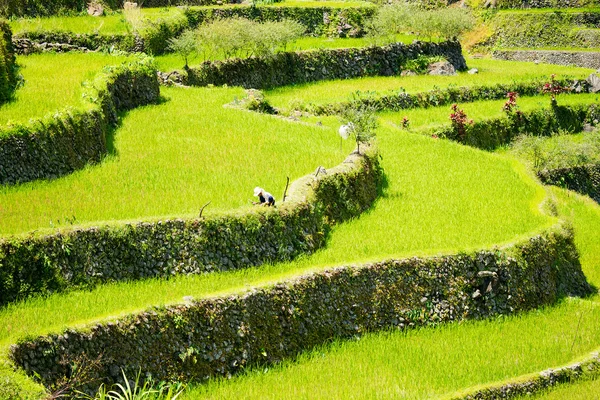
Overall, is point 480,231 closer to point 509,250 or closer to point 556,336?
point 509,250

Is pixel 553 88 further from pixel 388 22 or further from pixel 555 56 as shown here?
pixel 555 56

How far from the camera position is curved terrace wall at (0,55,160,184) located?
21250mm

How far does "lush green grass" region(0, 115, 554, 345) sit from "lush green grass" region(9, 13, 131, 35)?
9.98m

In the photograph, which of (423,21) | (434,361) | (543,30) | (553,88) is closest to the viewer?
(434,361)

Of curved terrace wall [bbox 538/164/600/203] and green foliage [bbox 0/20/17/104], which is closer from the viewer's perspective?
green foliage [bbox 0/20/17/104]

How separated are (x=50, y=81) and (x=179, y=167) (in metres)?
7.22

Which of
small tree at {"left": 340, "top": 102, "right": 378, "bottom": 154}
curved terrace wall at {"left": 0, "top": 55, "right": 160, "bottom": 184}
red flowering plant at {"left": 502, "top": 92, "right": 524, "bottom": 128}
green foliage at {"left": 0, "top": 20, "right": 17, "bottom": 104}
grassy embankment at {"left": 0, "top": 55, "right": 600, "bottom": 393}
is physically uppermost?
green foliage at {"left": 0, "top": 20, "right": 17, "bottom": 104}

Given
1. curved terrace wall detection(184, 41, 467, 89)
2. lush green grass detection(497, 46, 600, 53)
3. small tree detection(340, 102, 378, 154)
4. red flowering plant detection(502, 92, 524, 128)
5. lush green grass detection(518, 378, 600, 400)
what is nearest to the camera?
lush green grass detection(518, 378, 600, 400)

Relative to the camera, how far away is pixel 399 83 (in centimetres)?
4891

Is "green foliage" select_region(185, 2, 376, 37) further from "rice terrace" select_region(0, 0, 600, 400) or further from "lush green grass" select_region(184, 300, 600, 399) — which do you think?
"lush green grass" select_region(184, 300, 600, 399)

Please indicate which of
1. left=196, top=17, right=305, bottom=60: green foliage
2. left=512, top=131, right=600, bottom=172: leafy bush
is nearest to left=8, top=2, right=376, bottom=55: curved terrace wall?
left=196, top=17, right=305, bottom=60: green foliage

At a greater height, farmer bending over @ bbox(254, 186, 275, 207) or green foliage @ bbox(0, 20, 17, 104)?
green foliage @ bbox(0, 20, 17, 104)

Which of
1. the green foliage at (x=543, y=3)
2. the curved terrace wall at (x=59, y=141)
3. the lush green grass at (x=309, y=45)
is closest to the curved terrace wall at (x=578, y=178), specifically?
the lush green grass at (x=309, y=45)

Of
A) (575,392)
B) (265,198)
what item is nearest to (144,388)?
(265,198)
